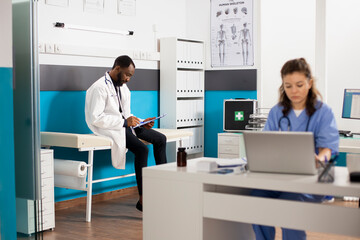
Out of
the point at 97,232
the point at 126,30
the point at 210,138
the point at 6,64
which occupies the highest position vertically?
the point at 126,30

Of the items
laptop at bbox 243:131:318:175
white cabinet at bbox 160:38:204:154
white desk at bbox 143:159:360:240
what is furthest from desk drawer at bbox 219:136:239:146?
laptop at bbox 243:131:318:175

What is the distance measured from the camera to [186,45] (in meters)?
5.70

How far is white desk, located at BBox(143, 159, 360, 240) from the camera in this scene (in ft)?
→ 7.08

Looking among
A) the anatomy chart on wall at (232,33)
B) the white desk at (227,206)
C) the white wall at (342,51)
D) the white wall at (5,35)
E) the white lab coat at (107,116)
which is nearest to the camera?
the white desk at (227,206)

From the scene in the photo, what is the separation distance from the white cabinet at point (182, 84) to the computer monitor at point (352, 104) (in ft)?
5.97

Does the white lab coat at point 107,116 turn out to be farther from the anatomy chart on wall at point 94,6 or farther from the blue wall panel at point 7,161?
the blue wall panel at point 7,161

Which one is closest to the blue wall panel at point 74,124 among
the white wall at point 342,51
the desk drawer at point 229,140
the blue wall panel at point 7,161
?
the desk drawer at point 229,140

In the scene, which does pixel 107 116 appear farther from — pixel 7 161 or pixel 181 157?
pixel 181 157

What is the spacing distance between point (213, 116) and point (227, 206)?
12.0ft

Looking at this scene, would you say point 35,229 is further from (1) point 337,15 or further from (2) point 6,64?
(1) point 337,15

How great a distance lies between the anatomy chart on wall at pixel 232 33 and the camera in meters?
5.77

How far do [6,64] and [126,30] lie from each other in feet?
7.68

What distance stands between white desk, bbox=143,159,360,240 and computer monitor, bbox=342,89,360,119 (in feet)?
6.64

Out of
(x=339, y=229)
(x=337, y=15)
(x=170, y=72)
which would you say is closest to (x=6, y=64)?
(x=339, y=229)
